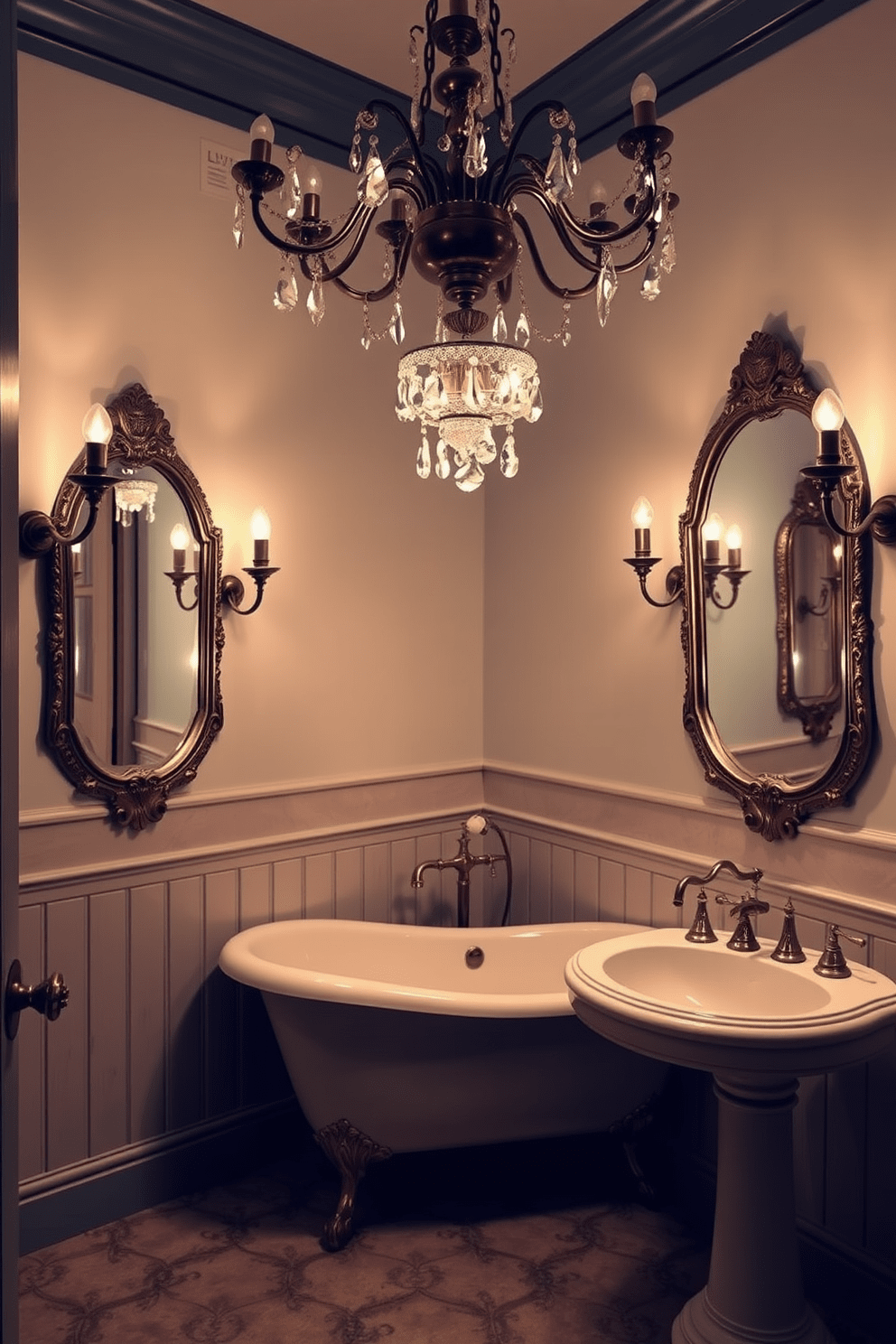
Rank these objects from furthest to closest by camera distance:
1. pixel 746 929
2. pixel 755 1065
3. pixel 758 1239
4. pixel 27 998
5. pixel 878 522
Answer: pixel 746 929, pixel 878 522, pixel 758 1239, pixel 755 1065, pixel 27 998

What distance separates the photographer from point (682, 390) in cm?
246

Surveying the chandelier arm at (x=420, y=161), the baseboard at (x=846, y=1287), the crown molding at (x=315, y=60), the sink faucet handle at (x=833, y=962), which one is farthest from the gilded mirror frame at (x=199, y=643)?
the baseboard at (x=846, y=1287)

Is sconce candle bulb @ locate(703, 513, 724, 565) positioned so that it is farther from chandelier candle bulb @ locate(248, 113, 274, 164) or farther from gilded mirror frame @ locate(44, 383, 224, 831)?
chandelier candle bulb @ locate(248, 113, 274, 164)

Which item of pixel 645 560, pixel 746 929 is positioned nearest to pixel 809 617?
pixel 645 560

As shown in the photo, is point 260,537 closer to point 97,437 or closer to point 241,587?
point 241,587

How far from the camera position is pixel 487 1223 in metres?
2.34

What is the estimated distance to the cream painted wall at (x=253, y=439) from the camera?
2.27m

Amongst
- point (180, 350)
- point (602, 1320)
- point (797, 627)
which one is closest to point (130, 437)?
point (180, 350)

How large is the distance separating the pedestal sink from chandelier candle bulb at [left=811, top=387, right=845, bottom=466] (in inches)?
37.5

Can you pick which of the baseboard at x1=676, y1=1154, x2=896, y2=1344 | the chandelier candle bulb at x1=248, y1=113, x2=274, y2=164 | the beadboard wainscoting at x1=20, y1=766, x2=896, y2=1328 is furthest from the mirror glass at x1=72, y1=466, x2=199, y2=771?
the baseboard at x1=676, y1=1154, x2=896, y2=1344

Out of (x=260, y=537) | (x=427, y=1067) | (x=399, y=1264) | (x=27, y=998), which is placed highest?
(x=260, y=537)

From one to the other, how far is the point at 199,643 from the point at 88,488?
2.42ft

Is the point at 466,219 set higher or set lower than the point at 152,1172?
higher

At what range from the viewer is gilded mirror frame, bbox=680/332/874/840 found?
6.66 ft
